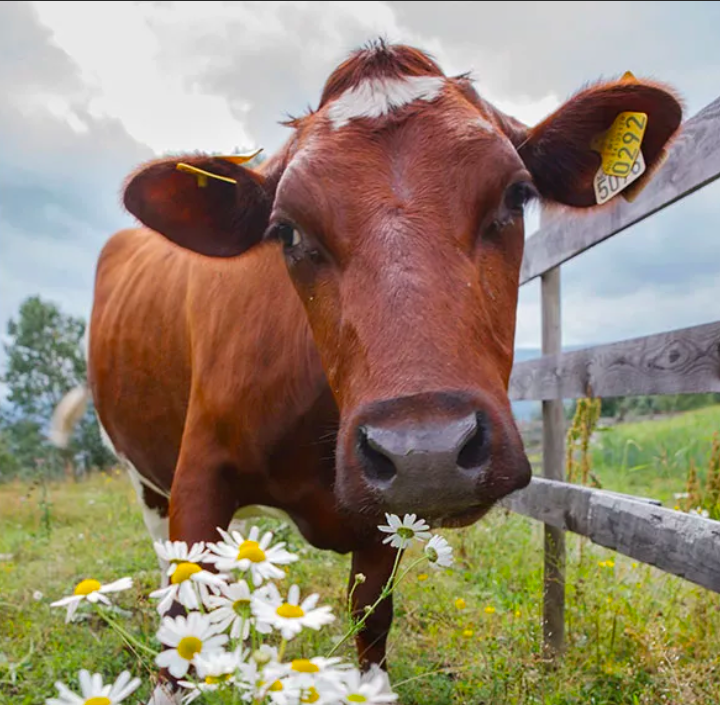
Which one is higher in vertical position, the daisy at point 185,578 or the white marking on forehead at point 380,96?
the white marking on forehead at point 380,96

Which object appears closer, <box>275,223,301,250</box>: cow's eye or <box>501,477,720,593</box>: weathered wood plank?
<box>501,477,720,593</box>: weathered wood plank

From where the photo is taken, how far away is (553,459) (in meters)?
3.88

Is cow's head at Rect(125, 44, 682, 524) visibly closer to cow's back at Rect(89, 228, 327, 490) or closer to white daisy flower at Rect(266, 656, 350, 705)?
cow's back at Rect(89, 228, 327, 490)

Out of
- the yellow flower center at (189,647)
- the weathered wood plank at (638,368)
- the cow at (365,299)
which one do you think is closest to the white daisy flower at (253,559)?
the yellow flower center at (189,647)

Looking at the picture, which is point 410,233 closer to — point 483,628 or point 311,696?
point 311,696

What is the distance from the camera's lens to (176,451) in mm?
3621

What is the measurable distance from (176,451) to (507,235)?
6.99 feet

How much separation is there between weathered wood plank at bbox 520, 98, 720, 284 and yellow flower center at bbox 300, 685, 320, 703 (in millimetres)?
1970

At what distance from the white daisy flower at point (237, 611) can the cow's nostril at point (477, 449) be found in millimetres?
674

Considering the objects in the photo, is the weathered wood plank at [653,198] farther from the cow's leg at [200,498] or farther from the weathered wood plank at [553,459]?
the cow's leg at [200,498]

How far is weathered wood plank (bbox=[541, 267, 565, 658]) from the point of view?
138 inches

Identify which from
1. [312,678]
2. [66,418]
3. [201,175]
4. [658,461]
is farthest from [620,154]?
[66,418]

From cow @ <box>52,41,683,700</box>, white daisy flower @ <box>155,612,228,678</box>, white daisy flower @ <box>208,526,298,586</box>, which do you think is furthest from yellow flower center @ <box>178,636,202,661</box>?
cow @ <box>52,41,683,700</box>

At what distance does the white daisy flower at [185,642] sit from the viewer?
903 millimetres
